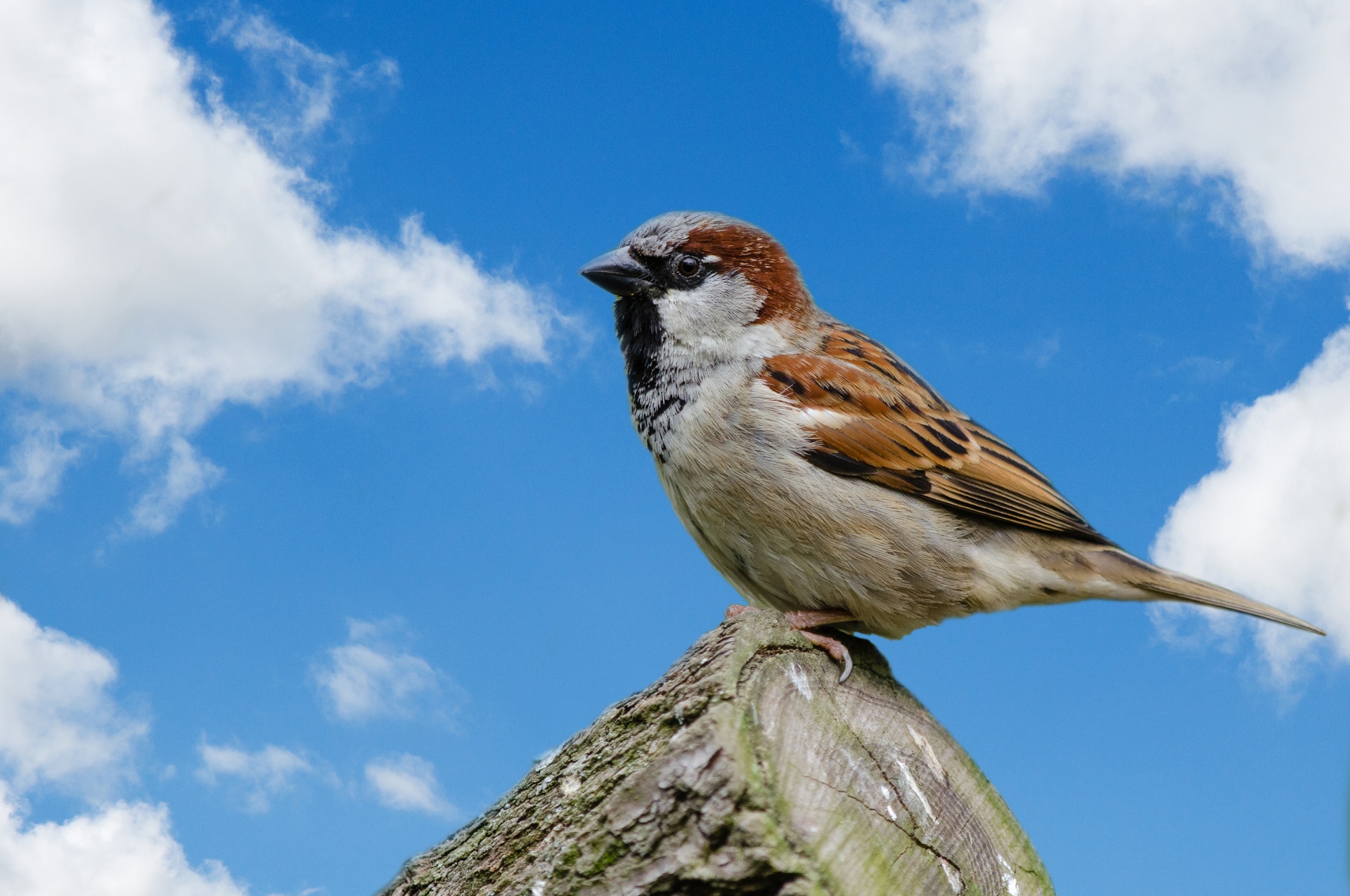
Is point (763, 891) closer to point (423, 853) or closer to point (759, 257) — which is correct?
point (423, 853)

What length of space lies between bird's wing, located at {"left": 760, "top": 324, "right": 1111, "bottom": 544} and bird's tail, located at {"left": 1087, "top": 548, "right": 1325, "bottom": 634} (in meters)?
0.09

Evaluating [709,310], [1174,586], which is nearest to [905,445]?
[709,310]

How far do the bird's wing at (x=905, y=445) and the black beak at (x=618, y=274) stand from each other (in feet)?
1.91

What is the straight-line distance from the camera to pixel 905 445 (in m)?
3.82

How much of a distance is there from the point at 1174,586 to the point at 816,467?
56.4 inches

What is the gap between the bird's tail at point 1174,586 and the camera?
153 inches

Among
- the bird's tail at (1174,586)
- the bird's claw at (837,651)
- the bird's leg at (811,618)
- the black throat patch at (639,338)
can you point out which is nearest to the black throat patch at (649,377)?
the black throat patch at (639,338)

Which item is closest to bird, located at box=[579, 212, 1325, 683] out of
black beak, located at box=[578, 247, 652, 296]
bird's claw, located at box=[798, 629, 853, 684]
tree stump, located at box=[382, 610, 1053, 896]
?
black beak, located at box=[578, 247, 652, 296]

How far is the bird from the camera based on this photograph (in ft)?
11.7

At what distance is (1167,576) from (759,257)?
1889 mm

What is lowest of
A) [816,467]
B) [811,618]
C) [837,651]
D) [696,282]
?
[837,651]

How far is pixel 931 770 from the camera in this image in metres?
2.78

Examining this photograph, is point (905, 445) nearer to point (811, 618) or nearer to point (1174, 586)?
point (811, 618)

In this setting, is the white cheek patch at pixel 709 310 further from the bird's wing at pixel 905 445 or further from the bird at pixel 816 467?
the bird's wing at pixel 905 445
